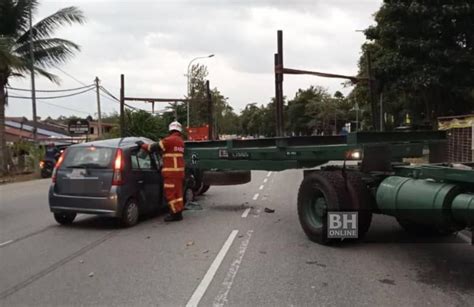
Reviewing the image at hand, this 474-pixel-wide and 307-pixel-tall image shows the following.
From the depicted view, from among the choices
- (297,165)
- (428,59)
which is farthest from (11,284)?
(428,59)

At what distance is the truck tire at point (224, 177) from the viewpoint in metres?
12.5

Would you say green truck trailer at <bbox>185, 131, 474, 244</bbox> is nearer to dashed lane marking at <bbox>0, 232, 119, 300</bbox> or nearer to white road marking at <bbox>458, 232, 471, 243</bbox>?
white road marking at <bbox>458, 232, 471, 243</bbox>

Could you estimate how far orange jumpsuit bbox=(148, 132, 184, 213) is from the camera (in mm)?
10375

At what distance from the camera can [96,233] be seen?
929 centimetres

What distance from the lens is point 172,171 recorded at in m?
10.4

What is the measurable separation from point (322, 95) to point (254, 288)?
338ft

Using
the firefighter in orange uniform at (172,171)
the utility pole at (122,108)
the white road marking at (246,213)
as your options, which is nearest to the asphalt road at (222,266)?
the firefighter in orange uniform at (172,171)

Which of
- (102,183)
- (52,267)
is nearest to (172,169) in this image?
(102,183)

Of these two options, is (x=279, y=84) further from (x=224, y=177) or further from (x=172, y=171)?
(x=172, y=171)

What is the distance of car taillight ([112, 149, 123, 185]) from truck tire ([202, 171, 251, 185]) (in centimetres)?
332

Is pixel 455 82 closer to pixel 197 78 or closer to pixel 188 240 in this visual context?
pixel 188 240

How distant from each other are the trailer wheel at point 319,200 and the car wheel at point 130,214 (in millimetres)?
3115

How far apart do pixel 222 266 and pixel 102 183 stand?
355cm

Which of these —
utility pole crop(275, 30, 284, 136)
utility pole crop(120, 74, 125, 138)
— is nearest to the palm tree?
utility pole crop(120, 74, 125, 138)
